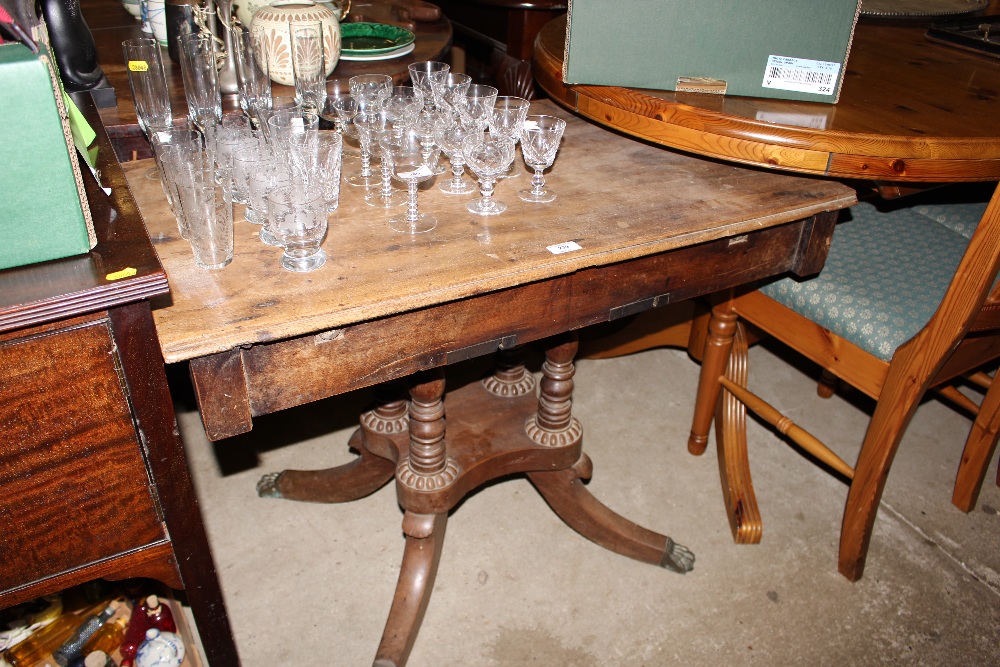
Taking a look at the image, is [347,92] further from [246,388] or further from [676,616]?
[676,616]

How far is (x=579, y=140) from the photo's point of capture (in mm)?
1429

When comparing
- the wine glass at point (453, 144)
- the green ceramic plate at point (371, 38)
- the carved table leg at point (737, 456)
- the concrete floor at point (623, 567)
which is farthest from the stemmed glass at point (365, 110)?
the carved table leg at point (737, 456)

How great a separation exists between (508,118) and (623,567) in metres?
1.02

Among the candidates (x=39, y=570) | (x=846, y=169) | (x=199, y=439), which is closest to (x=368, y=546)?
(x=199, y=439)

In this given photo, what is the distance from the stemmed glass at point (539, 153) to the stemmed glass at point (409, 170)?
0.52 ft

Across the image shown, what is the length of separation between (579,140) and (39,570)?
3.55ft

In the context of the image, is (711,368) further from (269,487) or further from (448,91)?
(269,487)

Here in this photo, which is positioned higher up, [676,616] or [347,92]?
[347,92]

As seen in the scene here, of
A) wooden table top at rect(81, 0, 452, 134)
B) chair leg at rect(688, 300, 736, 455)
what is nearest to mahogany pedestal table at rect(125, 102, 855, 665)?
wooden table top at rect(81, 0, 452, 134)

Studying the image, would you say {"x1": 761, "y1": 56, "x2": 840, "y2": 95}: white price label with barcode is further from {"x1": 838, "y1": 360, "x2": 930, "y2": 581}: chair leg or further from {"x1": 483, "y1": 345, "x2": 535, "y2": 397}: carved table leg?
{"x1": 483, "y1": 345, "x2": 535, "y2": 397}: carved table leg

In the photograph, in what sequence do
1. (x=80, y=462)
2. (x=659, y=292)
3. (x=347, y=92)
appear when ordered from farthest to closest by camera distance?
(x=347, y=92), (x=659, y=292), (x=80, y=462)

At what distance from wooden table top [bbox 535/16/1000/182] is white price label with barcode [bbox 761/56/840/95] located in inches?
1.1

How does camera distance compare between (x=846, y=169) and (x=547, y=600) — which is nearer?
(x=846, y=169)

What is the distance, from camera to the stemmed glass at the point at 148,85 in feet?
4.31
